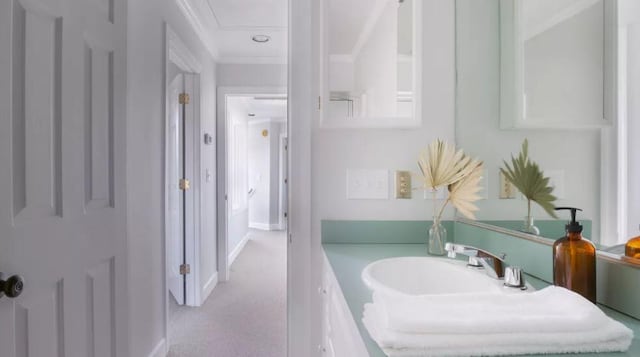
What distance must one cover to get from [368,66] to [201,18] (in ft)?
6.57

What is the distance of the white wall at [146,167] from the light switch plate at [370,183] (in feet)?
3.57

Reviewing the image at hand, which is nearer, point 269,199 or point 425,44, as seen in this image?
point 425,44

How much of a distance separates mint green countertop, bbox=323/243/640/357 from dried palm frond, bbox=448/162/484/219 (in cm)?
22

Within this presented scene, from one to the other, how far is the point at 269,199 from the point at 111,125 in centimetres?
606

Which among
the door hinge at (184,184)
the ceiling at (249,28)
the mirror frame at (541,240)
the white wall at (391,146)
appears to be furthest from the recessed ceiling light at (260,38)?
the mirror frame at (541,240)

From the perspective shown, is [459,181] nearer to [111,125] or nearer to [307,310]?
[307,310]

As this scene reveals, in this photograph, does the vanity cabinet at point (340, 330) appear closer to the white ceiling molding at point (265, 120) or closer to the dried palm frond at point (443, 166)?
the dried palm frond at point (443, 166)

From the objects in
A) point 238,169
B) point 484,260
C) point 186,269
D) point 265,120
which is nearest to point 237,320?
point 186,269

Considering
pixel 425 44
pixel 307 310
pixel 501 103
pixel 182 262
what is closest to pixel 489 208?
pixel 501 103

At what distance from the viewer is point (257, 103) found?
602 cm

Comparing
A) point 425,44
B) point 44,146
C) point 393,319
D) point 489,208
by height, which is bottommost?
point 393,319

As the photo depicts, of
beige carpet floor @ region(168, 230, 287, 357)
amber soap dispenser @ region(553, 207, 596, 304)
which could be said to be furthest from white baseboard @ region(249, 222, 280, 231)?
amber soap dispenser @ region(553, 207, 596, 304)

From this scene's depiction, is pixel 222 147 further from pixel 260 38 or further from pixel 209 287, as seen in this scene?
pixel 209 287

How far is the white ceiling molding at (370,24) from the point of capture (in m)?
1.52
